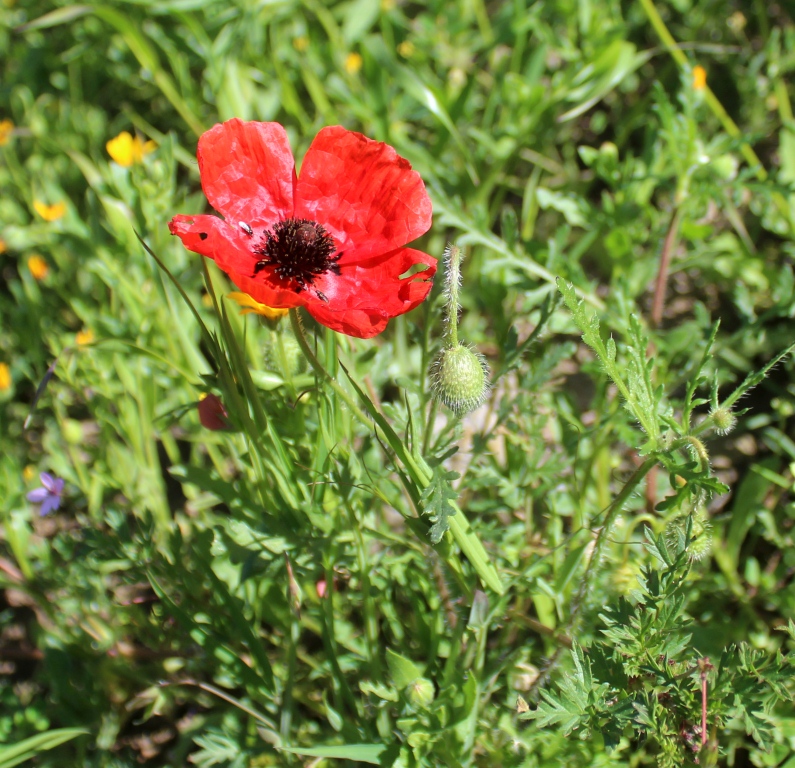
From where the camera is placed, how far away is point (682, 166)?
7.57 ft

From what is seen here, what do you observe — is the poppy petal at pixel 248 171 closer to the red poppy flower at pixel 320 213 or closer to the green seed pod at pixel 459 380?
the red poppy flower at pixel 320 213

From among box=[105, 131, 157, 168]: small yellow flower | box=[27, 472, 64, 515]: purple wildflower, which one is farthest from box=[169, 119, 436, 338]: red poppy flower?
box=[105, 131, 157, 168]: small yellow flower

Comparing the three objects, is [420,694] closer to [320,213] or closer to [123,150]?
[320,213]

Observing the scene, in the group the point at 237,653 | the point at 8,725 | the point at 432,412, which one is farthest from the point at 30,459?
the point at 432,412

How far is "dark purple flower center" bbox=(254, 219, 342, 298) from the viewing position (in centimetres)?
179

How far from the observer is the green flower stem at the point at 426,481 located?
58.3 inches

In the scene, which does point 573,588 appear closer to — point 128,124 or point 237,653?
point 237,653

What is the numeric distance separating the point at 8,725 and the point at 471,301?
6.60 feet

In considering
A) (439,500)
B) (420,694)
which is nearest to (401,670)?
(420,694)

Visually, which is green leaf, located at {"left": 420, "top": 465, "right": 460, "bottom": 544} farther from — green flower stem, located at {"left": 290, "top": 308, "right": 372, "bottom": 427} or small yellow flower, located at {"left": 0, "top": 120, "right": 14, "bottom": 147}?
small yellow flower, located at {"left": 0, "top": 120, "right": 14, "bottom": 147}

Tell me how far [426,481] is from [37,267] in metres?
2.14

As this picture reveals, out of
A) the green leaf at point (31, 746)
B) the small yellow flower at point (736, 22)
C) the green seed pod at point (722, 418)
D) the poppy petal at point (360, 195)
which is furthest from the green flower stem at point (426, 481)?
the small yellow flower at point (736, 22)

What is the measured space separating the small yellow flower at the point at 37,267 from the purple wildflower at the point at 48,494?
1004 millimetres

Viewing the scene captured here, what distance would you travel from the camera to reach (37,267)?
291 cm
